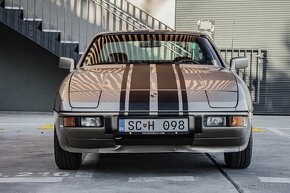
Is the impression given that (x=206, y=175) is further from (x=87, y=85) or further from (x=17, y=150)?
(x=17, y=150)

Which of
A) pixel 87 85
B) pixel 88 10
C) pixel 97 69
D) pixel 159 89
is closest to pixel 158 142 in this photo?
pixel 159 89

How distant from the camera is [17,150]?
6.82 meters

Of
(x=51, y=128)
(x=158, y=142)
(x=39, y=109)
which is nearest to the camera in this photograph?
(x=158, y=142)

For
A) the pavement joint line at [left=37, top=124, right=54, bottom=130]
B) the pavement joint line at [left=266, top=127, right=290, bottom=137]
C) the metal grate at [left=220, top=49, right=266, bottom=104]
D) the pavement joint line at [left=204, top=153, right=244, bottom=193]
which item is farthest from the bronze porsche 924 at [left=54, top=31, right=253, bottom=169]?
the metal grate at [left=220, top=49, right=266, bottom=104]

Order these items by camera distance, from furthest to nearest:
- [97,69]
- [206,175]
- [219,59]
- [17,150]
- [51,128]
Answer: [51,128], [17,150], [219,59], [97,69], [206,175]

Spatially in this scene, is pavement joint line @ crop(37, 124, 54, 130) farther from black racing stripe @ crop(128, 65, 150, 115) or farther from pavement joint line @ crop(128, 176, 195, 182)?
pavement joint line @ crop(128, 176, 195, 182)

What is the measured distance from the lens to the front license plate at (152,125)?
4688 millimetres

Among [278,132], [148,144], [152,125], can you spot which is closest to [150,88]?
[152,125]

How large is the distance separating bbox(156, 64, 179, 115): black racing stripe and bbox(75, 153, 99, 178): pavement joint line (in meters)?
0.98

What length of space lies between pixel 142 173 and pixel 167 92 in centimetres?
85

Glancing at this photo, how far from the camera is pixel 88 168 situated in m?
5.48

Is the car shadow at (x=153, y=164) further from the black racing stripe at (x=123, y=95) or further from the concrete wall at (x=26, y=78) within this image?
the concrete wall at (x=26, y=78)

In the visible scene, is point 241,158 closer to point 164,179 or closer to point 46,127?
point 164,179

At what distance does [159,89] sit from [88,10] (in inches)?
335
